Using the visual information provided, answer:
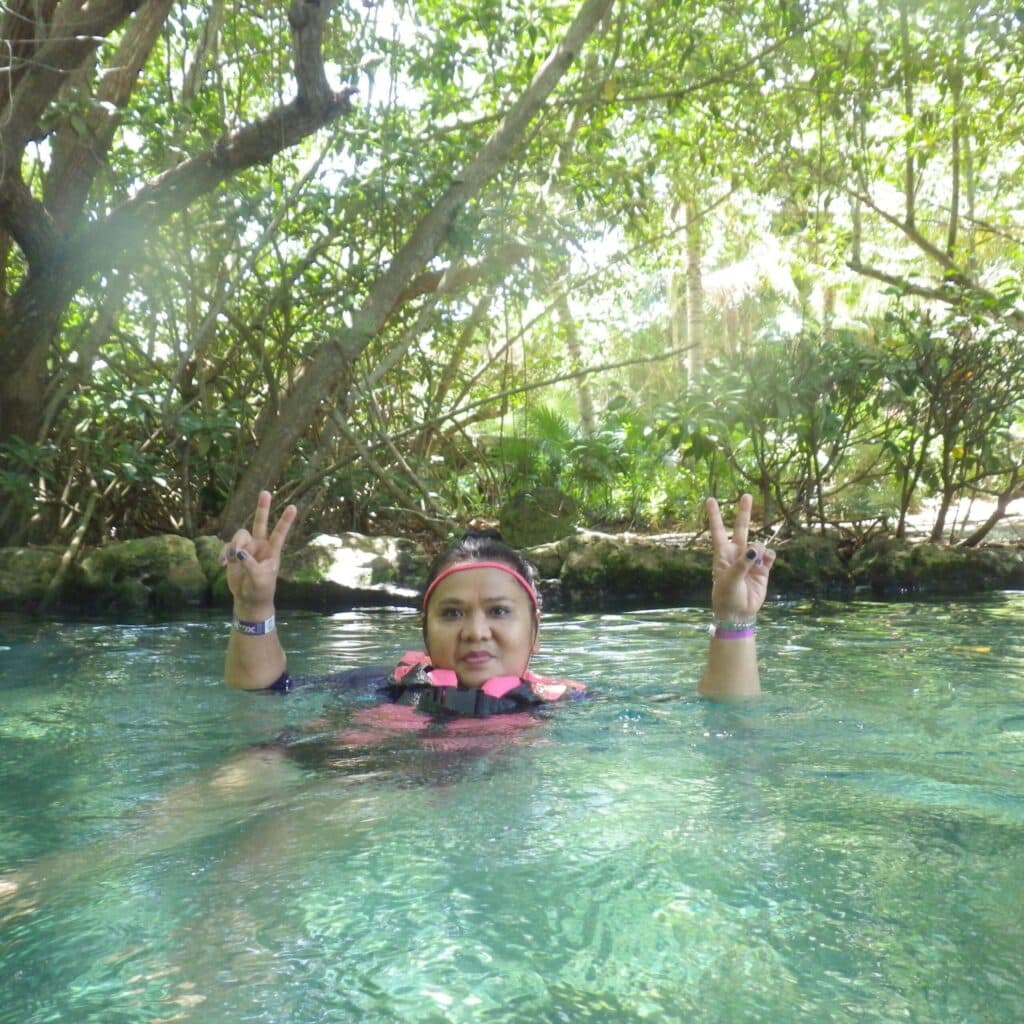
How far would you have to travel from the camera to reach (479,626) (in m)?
3.84

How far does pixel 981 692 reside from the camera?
4.45 meters

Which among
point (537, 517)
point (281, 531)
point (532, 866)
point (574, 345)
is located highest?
point (574, 345)

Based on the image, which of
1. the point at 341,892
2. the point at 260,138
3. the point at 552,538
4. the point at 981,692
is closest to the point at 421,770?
the point at 341,892

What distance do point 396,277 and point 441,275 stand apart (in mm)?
1315

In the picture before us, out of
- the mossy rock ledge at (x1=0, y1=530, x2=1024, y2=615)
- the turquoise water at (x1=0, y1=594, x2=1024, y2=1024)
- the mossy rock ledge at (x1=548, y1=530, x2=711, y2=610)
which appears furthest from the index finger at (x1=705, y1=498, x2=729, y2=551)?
the mossy rock ledge at (x1=548, y1=530, x2=711, y2=610)

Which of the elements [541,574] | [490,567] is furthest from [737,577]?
[541,574]

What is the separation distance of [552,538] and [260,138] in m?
4.87

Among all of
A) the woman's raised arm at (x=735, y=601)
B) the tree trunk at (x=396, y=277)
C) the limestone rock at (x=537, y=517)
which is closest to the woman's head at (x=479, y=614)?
the woman's raised arm at (x=735, y=601)

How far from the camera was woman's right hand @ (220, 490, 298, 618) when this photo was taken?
13.1 feet

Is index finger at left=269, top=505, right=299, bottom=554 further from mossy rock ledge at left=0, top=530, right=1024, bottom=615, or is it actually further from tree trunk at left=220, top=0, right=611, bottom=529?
tree trunk at left=220, top=0, right=611, bottom=529

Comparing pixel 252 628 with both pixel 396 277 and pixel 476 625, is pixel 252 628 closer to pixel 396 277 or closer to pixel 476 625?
pixel 476 625

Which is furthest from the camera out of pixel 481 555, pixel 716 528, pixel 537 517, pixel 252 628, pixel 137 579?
pixel 537 517

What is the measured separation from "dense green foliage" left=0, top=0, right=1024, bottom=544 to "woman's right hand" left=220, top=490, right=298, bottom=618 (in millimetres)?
4086

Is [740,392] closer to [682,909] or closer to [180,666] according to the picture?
[180,666]
